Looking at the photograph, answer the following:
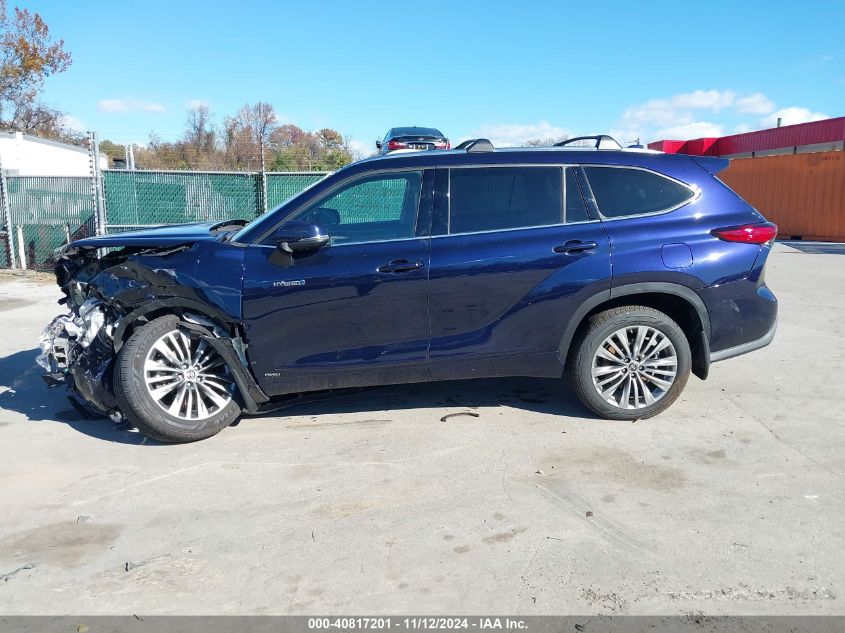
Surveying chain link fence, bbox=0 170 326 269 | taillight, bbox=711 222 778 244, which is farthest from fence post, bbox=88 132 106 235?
taillight, bbox=711 222 778 244

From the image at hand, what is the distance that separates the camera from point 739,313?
4777 millimetres

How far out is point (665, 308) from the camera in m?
4.93

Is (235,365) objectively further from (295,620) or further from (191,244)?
(295,620)

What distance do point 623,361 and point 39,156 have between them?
27.3m

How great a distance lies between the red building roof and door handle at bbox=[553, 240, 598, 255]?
15968 millimetres

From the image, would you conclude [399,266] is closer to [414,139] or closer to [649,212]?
[649,212]

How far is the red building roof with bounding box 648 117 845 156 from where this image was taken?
2417 centimetres

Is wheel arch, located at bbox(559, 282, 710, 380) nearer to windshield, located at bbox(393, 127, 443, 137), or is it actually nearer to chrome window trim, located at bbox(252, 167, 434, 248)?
chrome window trim, located at bbox(252, 167, 434, 248)

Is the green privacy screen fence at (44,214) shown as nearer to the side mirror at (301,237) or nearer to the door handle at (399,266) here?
the side mirror at (301,237)

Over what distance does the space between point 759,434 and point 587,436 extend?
1182 millimetres

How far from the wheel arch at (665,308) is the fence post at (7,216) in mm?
12735

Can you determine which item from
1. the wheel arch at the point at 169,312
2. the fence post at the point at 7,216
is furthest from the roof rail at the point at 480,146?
the fence post at the point at 7,216

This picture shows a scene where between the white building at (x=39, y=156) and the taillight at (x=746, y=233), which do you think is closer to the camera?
the taillight at (x=746, y=233)

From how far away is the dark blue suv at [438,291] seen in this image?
450cm
